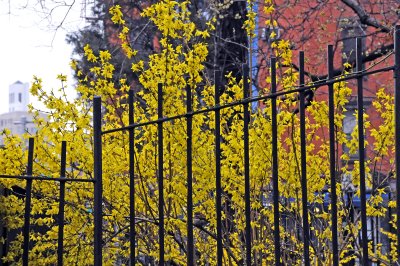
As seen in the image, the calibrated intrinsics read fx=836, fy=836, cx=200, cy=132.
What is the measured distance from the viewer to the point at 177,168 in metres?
5.20

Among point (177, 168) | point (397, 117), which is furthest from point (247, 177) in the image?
point (177, 168)

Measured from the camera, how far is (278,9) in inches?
475

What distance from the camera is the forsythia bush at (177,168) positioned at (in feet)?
16.9

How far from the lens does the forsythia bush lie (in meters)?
5.14

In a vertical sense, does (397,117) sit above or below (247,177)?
above

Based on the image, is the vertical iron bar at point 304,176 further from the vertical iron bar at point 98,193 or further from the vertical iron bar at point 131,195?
the vertical iron bar at point 98,193

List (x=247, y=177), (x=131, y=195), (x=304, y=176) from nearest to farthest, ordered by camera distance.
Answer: (x=304, y=176) → (x=247, y=177) → (x=131, y=195)

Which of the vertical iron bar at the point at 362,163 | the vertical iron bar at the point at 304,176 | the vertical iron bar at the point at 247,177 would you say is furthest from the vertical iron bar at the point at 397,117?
the vertical iron bar at the point at 247,177

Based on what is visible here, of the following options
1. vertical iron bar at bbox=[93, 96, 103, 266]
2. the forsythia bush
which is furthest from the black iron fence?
the forsythia bush

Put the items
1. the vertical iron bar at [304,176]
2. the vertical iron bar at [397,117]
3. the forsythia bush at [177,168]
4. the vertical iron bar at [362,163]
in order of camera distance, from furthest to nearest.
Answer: the forsythia bush at [177,168] < the vertical iron bar at [304,176] < the vertical iron bar at [362,163] < the vertical iron bar at [397,117]

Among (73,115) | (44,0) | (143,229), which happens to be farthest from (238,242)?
(44,0)

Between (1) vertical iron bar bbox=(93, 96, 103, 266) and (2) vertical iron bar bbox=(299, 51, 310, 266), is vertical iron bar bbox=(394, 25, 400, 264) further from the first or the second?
(1) vertical iron bar bbox=(93, 96, 103, 266)

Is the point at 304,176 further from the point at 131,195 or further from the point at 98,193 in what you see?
the point at 98,193

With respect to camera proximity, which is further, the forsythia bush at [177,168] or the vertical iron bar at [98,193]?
the forsythia bush at [177,168]
